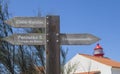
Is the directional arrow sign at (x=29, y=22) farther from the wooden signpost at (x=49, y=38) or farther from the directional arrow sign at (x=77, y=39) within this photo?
the directional arrow sign at (x=77, y=39)

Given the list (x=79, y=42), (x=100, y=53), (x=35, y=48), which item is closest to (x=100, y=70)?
(x=100, y=53)

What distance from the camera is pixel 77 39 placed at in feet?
21.6

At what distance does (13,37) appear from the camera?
6582mm

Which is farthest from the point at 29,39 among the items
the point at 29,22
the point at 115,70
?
the point at 115,70

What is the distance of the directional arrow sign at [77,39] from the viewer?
6.55 metres

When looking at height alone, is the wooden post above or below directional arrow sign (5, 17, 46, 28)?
below

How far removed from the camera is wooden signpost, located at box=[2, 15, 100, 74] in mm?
6473

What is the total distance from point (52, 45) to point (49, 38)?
141mm

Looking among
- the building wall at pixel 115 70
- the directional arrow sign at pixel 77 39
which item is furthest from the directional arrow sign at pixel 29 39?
the building wall at pixel 115 70

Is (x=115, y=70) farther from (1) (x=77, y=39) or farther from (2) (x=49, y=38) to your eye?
(2) (x=49, y=38)

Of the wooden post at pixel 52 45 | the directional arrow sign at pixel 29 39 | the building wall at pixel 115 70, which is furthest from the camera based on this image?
the building wall at pixel 115 70

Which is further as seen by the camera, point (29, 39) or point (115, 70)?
point (115, 70)

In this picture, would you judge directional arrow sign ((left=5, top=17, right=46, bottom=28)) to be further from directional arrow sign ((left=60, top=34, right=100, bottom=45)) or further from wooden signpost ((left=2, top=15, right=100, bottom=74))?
directional arrow sign ((left=60, top=34, right=100, bottom=45))

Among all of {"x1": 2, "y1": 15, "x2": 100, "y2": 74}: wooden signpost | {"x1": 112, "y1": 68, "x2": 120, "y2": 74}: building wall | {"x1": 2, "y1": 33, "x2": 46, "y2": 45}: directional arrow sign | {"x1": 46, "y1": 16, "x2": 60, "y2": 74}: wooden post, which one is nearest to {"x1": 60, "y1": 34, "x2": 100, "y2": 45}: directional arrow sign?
{"x1": 2, "y1": 15, "x2": 100, "y2": 74}: wooden signpost
